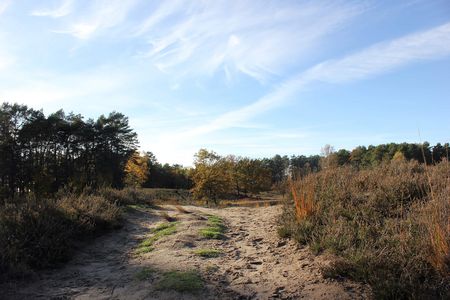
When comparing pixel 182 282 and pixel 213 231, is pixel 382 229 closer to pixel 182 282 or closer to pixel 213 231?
pixel 182 282

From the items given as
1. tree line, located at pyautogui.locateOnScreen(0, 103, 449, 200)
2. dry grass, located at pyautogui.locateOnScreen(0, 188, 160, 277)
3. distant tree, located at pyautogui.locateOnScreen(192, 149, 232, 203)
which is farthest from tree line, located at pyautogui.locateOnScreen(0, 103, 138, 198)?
dry grass, located at pyautogui.locateOnScreen(0, 188, 160, 277)

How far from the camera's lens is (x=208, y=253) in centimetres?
580

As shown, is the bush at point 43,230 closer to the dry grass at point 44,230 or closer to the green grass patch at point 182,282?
the dry grass at point 44,230

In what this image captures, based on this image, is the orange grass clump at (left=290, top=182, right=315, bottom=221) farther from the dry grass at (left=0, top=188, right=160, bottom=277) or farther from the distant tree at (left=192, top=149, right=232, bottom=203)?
the distant tree at (left=192, top=149, right=232, bottom=203)

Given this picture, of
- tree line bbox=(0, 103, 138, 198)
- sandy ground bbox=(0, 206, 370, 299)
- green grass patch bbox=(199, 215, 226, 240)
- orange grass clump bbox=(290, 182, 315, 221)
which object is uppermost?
tree line bbox=(0, 103, 138, 198)

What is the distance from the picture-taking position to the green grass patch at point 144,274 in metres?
4.80

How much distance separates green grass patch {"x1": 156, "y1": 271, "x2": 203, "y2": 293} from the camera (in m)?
4.19

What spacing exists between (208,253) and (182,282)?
1.50 meters

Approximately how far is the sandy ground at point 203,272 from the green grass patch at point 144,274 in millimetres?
45

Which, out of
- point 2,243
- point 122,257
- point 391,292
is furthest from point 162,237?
point 391,292

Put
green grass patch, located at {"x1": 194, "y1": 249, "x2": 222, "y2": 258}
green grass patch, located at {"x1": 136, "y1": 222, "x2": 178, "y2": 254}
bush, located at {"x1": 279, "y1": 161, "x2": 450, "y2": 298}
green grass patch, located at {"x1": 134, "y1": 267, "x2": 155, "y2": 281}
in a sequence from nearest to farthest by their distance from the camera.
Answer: bush, located at {"x1": 279, "y1": 161, "x2": 450, "y2": 298}, green grass patch, located at {"x1": 134, "y1": 267, "x2": 155, "y2": 281}, green grass patch, located at {"x1": 194, "y1": 249, "x2": 222, "y2": 258}, green grass patch, located at {"x1": 136, "y1": 222, "x2": 178, "y2": 254}

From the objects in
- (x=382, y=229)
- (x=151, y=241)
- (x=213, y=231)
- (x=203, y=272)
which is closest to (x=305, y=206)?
(x=382, y=229)

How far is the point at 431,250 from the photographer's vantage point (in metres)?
3.78

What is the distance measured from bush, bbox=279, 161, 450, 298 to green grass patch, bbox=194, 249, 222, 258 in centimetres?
133
